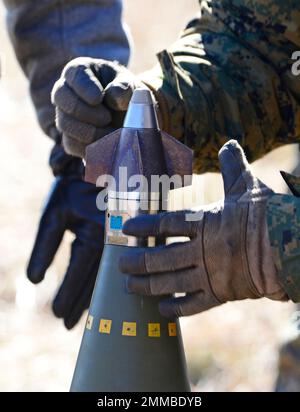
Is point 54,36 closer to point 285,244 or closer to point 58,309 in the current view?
point 58,309

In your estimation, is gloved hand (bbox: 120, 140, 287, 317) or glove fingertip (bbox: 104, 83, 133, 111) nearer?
gloved hand (bbox: 120, 140, 287, 317)

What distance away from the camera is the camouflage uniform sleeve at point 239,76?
3404 millimetres

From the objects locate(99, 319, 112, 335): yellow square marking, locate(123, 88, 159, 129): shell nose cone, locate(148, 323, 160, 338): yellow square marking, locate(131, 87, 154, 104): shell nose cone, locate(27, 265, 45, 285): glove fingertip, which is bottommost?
locate(27, 265, 45, 285): glove fingertip

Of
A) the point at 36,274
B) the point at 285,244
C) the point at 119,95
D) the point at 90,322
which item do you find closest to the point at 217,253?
the point at 285,244

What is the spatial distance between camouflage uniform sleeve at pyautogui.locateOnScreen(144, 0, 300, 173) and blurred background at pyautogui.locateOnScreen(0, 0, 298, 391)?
1.08 m

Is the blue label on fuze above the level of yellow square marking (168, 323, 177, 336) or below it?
above

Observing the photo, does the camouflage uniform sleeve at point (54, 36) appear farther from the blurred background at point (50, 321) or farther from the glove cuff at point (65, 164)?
the blurred background at point (50, 321)

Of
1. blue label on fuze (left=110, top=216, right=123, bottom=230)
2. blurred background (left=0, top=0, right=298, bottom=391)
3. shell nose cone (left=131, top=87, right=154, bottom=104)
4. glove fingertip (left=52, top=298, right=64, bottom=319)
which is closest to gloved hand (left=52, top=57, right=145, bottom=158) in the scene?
shell nose cone (left=131, top=87, right=154, bottom=104)

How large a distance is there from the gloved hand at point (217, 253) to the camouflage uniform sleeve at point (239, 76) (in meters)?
0.73

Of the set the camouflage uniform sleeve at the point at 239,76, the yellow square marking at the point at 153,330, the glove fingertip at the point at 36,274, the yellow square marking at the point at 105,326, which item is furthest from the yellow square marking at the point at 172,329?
the glove fingertip at the point at 36,274

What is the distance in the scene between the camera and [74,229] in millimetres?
4379

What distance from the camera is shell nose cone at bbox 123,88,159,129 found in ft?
9.04

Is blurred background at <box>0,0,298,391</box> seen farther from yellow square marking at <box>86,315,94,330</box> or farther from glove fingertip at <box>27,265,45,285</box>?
yellow square marking at <box>86,315,94,330</box>

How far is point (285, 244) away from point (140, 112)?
0.47 m
